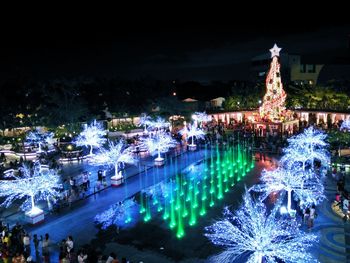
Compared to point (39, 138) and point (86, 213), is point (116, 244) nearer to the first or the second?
point (86, 213)

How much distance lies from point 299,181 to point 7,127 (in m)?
35.3

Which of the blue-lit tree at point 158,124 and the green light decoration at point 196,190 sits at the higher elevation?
the blue-lit tree at point 158,124

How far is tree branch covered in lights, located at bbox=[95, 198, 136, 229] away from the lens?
16688 mm

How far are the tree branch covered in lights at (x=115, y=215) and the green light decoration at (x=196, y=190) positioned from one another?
0.82 metres

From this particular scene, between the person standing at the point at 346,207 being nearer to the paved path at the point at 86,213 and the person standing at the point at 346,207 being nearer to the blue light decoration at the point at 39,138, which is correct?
the paved path at the point at 86,213

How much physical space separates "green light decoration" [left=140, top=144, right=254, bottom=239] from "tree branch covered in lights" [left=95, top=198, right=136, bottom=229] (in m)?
0.82

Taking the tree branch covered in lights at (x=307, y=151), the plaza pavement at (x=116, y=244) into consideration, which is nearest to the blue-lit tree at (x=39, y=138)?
the plaza pavement at (x=116, y=244)

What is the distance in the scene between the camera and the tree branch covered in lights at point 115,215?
1669cm

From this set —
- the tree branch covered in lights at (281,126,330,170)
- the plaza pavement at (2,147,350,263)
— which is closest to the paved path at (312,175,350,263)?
the plaza pavement at (2,147,350,263)

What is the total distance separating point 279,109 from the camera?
124 feet

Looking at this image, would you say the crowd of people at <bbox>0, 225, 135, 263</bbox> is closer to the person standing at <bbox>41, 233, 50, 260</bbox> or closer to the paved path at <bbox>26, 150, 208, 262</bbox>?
the person standing at <bbox>41, 233, 50, 260</bbox>

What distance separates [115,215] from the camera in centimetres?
1759

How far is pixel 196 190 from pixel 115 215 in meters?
6.00

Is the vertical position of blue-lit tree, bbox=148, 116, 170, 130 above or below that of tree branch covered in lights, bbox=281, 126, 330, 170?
above
